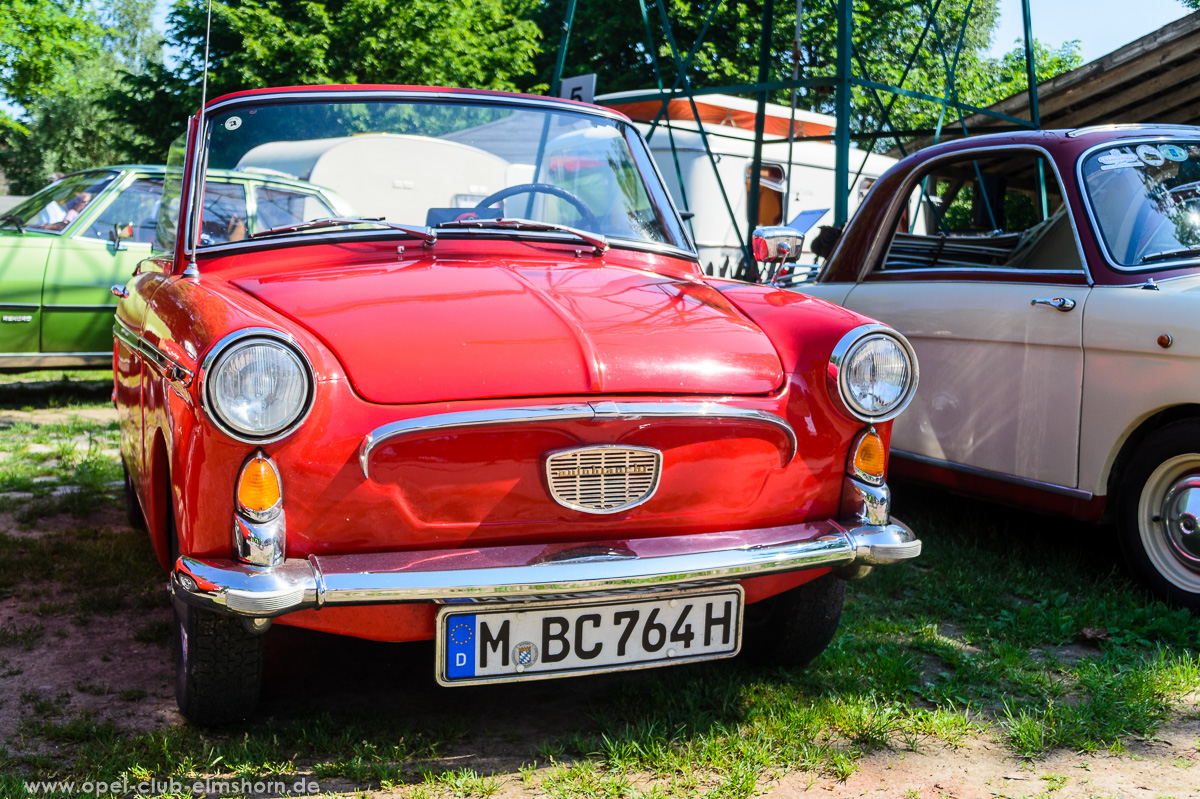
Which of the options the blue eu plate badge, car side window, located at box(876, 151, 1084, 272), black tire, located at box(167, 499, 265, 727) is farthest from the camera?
car side window, located at box(876, 151, 1084, 272)

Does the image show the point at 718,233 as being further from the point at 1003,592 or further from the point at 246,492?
the point at 246,492

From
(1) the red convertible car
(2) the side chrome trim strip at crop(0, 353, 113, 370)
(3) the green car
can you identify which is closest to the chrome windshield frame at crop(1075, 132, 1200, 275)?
(1) the red convertible car

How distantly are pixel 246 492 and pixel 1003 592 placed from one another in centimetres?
277

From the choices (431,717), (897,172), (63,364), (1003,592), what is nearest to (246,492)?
(431,717)

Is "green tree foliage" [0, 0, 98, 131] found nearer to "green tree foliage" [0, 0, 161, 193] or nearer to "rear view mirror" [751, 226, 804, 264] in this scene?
"rear view mirror" [751, 226, 804, 264]

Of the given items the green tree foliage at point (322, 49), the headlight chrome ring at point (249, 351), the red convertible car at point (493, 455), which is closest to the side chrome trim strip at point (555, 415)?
the red convertible car at point (493, 455)

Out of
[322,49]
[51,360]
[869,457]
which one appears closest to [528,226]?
[869,457]

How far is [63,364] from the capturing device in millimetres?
7645

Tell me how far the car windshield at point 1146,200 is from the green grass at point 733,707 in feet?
3.86

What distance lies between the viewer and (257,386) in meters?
2.18

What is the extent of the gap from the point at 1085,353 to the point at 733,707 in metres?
1.85

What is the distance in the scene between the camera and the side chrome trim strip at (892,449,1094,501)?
3721 millimetres

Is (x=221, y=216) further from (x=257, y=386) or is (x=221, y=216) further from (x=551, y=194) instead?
(x=257, y=386)

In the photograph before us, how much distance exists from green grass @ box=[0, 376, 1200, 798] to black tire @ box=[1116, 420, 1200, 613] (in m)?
0.09
